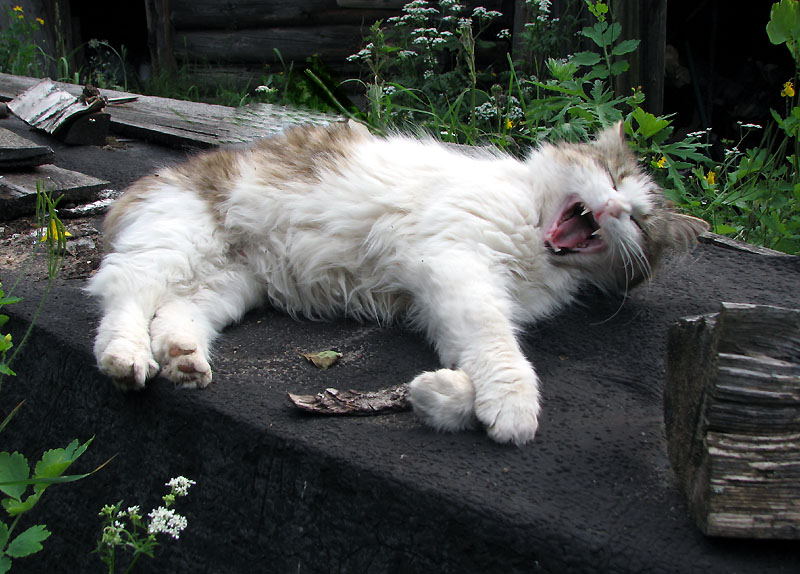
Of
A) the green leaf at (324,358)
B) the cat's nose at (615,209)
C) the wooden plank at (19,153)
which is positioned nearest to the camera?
the green leaf at (324,358)

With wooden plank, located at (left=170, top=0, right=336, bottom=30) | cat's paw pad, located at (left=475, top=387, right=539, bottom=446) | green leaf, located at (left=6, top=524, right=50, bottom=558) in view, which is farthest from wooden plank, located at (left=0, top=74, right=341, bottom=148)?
green leaf, located at (left=6, top=524, right=50, bottom=558)

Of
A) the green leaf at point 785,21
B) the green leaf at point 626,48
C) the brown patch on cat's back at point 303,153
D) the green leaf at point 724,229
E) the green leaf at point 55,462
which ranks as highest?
the green leaf at point 785,21

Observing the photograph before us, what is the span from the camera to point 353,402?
6.24 feet

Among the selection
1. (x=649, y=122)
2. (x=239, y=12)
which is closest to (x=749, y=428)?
(x=649, y=122)

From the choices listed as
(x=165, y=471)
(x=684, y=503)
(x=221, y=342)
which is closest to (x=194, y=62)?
(x=221, y=342)

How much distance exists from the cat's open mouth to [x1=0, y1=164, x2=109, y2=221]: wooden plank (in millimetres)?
2357

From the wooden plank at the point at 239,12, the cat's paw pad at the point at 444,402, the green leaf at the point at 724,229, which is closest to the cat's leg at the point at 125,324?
the cat's paw pad at the point at 444,402

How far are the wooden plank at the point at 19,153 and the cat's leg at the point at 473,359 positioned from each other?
8.46ft

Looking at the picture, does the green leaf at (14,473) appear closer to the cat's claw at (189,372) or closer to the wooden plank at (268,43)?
the cat's claw at (189,372)

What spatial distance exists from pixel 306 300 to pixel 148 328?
617mm

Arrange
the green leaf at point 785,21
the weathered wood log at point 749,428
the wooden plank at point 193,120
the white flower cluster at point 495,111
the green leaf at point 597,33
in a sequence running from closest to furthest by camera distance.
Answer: the weathered wood log at point 749,428 < the green leaf at point 785,21 < the green leaf at point 597,33 < the white flower cluster at point 495,111 < the wooden plank at point 193,120

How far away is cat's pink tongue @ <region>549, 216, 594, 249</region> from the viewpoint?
2486 mm

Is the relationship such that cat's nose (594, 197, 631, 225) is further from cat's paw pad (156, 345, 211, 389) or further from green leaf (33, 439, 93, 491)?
green leaf (33, 439, 93, 491)

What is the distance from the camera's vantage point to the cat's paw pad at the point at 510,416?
5.77 feet
